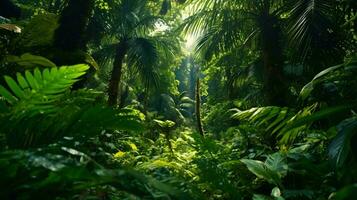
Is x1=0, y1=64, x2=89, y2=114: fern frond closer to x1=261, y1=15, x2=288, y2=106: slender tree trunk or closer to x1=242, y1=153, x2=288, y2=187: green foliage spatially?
x1=242, y1=153, x2=288, y2=187: green foliage

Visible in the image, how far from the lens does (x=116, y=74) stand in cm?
1296

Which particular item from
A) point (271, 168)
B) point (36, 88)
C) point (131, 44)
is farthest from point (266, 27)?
point (36, 88)

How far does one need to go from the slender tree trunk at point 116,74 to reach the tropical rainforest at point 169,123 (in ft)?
0.17

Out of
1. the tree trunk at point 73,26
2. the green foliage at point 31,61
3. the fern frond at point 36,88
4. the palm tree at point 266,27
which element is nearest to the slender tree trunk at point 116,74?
the palm tree at point 266,27

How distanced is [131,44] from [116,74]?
1.57 meters

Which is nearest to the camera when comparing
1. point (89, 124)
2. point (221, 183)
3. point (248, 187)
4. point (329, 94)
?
point (89, 124)

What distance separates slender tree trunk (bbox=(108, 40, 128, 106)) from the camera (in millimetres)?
12163

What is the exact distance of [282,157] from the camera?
3184mm

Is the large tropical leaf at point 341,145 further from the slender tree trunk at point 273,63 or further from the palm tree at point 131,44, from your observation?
the palm tree at point 131,44

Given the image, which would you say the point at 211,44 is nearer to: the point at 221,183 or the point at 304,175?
the point at 304,175

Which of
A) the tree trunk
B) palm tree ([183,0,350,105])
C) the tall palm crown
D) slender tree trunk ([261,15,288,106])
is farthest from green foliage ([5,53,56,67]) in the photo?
the tall palm crown

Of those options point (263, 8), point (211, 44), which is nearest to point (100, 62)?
point (211, 44)

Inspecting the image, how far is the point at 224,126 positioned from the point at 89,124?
17.6 meters

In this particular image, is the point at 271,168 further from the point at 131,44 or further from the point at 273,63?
the point at 131,44
